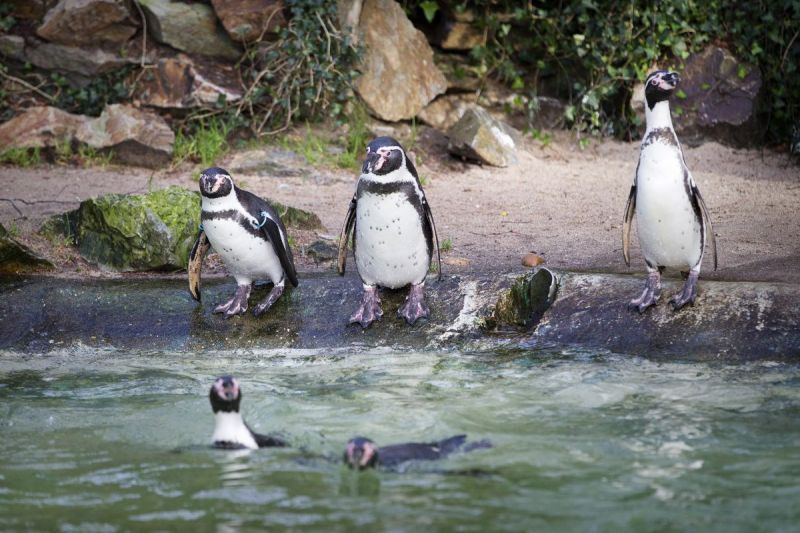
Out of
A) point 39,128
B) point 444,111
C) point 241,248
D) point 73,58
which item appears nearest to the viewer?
point 241,248

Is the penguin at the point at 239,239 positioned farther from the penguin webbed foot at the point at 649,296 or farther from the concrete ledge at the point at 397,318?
the penguin webbed foot at the point at 649,296

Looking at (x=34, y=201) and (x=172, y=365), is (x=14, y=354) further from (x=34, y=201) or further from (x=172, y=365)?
(x=34, y=201)

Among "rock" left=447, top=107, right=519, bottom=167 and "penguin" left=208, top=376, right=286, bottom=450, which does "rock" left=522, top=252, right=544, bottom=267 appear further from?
"rock" left=447, top=107, right=519, bottom=167

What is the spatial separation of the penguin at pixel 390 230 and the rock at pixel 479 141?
3708mm

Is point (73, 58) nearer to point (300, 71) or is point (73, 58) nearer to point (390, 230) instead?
point (300, 71)

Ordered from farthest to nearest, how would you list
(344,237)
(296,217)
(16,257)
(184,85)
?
(184,85)
(296,217)
(16,257)
(344,237)

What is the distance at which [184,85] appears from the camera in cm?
930

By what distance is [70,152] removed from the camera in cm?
874

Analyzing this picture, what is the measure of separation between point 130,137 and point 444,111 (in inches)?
109

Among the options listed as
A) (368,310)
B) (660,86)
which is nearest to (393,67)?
(368,310)

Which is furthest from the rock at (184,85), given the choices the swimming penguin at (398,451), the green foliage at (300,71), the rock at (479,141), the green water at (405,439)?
the swimming penguin at (398,451)

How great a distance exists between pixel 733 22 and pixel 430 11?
2.61 m

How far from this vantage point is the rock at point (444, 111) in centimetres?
971

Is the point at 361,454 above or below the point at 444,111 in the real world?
below
